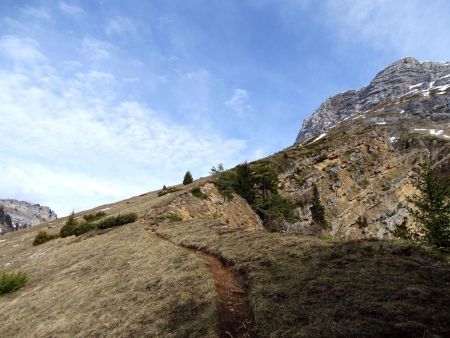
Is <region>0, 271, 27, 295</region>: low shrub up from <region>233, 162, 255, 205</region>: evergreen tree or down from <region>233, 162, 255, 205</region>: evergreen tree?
down

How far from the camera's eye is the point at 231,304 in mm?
14797

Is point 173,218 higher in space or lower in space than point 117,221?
lower

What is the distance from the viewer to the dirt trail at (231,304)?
12.6 metres

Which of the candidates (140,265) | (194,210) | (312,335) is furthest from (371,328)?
(194,210)

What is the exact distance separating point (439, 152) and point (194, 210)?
133 metres

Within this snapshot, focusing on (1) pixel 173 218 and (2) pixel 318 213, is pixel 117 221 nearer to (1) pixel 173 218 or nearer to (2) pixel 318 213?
(1) pixel 173 218

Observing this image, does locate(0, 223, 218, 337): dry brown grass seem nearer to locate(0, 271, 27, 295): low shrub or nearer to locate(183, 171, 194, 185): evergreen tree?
locate(0, 271, 27, 295): low shrub

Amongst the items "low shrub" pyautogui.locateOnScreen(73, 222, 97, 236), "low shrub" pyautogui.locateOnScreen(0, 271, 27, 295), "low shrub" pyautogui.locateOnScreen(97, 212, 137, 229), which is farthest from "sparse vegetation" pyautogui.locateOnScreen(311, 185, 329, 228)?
"low shrub" pyautogui.locateOnScreen(0, 271, 27, 295)

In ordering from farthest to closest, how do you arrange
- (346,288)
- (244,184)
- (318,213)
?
(318,213) < (244,184) < (346,288)

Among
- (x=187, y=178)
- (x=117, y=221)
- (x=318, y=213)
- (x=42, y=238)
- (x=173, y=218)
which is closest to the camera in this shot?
(x=173, y=218)

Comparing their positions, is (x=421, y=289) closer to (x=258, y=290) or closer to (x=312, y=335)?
(x=312, y=335)

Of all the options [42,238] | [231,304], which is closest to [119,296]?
[231,304]

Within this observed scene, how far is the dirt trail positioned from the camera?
41.5 feet

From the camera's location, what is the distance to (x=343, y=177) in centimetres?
7388
